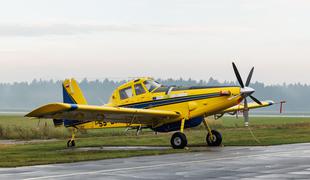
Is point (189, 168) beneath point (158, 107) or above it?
beneath

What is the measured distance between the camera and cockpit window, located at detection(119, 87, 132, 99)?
29781 millimetres

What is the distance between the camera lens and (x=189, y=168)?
61.1ft

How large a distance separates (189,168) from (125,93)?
11.7 meters

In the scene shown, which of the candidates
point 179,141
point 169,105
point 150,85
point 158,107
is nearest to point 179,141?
point 179,141

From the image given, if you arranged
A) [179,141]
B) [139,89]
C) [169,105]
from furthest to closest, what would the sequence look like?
1. [139,89]
2. [169,105]
3. [179,141]

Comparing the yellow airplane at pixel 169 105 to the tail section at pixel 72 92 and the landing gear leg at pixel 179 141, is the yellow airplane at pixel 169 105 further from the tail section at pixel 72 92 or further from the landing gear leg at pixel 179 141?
the tail section at pixel 72 92

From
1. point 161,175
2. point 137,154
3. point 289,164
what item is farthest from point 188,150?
point 161,175

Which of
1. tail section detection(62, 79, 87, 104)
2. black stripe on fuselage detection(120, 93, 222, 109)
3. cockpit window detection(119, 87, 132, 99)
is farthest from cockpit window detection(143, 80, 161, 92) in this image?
tail section detection(62, 79, 87, 104)

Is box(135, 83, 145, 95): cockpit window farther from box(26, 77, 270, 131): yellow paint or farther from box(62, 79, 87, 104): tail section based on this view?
box(62, 79, 87, 104): tail section

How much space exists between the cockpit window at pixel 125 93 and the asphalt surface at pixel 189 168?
654 cm

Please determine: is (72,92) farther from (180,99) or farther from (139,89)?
(180,99)

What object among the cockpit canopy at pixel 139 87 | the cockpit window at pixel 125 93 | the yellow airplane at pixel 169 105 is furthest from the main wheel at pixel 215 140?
the cockpit window at pixel 125 93

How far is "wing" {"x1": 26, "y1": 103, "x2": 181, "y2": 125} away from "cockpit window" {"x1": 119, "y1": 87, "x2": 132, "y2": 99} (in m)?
1.34

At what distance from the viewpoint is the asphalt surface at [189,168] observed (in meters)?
16.9
